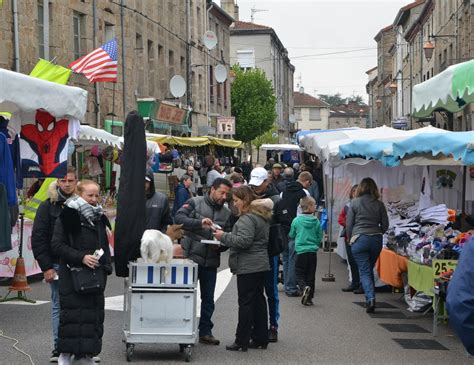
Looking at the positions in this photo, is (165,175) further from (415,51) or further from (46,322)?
(415,51)

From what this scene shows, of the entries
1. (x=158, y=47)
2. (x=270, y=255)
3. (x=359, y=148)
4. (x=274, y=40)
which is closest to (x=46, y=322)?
(x=270, y=255)

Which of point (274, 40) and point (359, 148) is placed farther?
point (274, 40)

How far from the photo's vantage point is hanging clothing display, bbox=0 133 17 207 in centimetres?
924

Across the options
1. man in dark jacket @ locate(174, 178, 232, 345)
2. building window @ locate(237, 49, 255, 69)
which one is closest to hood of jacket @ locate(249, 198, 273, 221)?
man in dark jacket @ locate(174, 178, 232, 345)

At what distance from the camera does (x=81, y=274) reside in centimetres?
700

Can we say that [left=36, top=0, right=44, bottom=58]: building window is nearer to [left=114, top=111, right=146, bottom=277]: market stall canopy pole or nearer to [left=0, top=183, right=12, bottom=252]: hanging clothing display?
[left=0, top=183, right=12, bottom=252]: hanging clothing display

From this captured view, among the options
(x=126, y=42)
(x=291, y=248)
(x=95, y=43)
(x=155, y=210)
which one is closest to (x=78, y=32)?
(x=95, y=43)

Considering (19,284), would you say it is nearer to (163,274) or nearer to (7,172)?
(7,172)

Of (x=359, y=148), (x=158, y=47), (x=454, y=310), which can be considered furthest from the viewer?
(x=158, y=47)

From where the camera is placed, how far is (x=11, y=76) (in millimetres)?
9773

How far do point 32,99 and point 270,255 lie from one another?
3.47 meters

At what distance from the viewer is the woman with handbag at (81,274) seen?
275 inches

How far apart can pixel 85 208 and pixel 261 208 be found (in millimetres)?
2019

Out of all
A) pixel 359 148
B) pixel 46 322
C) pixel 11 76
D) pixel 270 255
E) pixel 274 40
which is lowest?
pixel 46 322
